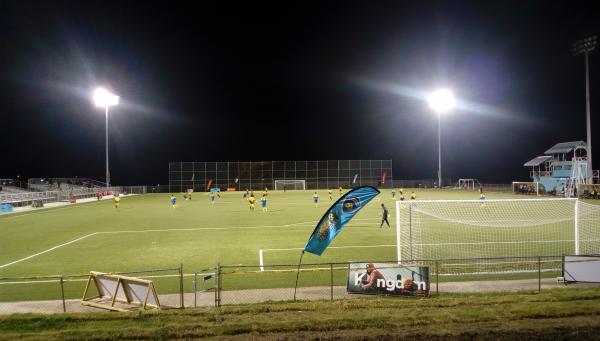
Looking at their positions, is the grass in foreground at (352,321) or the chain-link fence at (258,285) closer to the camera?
the grass in foreground at (352,321)

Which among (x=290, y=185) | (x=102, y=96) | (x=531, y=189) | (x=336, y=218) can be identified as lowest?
(x=531, y=189)

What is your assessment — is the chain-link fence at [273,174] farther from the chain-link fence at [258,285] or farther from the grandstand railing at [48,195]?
the chain-link fence at [258,285]

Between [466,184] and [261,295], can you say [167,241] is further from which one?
[466,184]

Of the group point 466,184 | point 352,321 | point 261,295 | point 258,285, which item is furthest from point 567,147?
point 352,321

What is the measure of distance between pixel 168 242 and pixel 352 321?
13.9m

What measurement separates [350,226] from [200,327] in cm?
1719

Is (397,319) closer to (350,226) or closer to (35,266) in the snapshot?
(35,266)

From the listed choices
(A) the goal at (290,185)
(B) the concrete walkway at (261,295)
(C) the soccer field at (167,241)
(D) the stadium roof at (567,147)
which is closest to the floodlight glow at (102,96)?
(C) the soccer field at (167,241)

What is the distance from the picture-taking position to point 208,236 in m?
21.5

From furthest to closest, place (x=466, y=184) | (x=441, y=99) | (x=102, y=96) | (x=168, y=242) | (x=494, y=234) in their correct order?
(x=466, y=184) → (x=441, y=99) → (x=102, y=96) → (x=494, y=234) → (x=168, y=242)

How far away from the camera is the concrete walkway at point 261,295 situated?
999 centimetres

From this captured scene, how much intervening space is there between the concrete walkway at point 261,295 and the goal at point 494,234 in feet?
7.71

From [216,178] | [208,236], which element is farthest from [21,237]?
[216,178]

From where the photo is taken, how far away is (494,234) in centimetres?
2091
